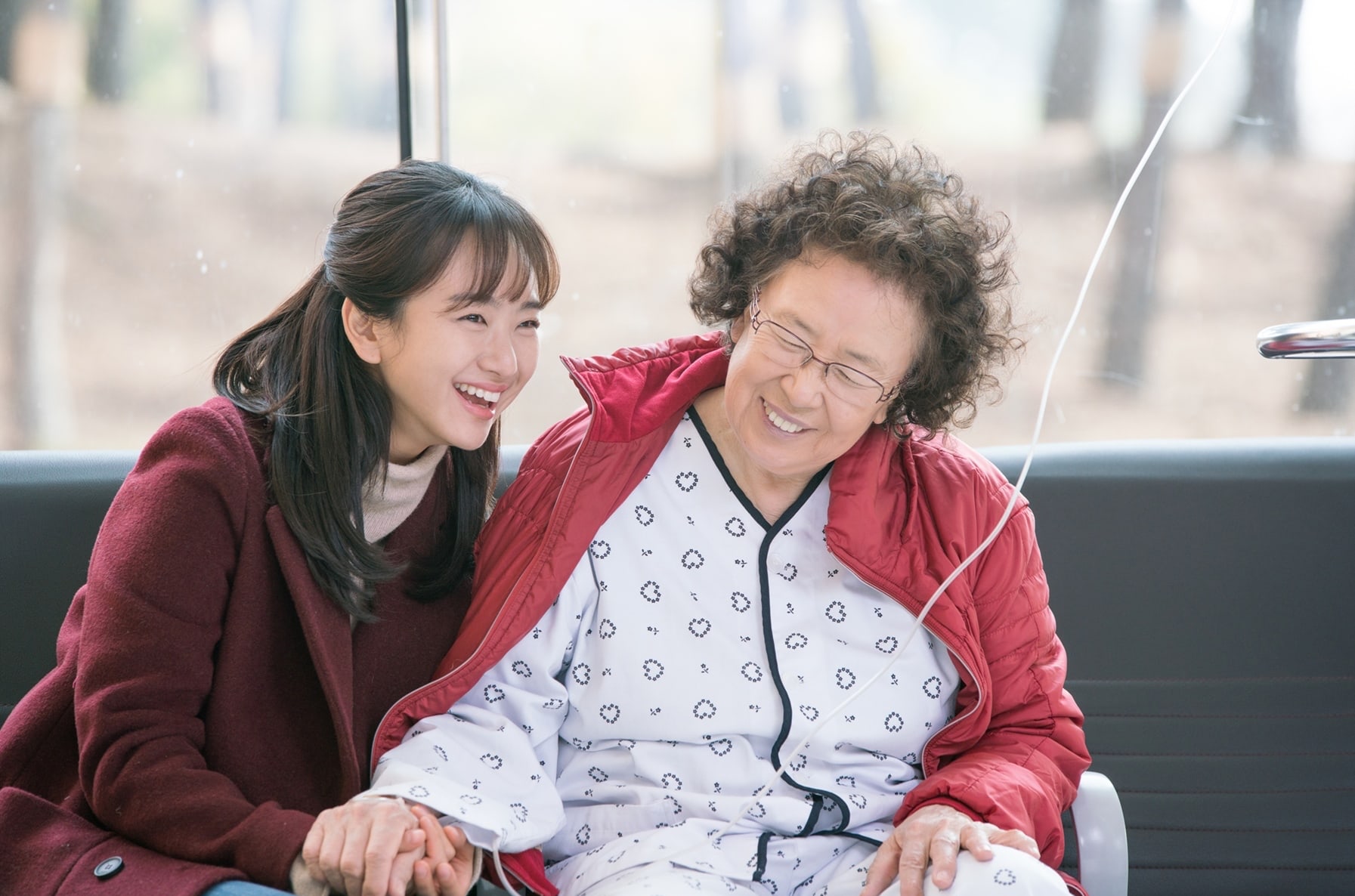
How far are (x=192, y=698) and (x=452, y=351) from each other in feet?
1.67

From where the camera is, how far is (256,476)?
144 centimetres

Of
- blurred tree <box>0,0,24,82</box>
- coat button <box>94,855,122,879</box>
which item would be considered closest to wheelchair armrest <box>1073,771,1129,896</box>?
coat button <box>94,855,122,879</box>

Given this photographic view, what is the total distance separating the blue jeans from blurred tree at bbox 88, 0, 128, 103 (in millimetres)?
2813

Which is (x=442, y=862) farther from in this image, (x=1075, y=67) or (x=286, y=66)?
(x=1075, y=67)

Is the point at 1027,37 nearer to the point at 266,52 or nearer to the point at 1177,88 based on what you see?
the point at 1177,88

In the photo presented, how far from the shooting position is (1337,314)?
3.39m

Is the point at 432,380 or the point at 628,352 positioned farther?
the point at 628,352

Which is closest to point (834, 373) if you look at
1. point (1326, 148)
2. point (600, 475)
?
point (600, 475)

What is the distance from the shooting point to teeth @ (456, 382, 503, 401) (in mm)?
1564

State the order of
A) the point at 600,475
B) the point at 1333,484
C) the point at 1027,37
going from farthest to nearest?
the point at 1027,37 < the point at 1333,484 < the point at 600,475

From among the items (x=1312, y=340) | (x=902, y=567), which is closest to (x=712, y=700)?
(x=902, y=567)

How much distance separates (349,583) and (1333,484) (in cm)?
159

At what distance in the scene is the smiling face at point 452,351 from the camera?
59.7 inches

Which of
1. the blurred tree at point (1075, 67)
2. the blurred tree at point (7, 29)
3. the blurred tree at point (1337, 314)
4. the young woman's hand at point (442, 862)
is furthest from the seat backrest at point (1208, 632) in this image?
the blurred tree at point (7, 29)
